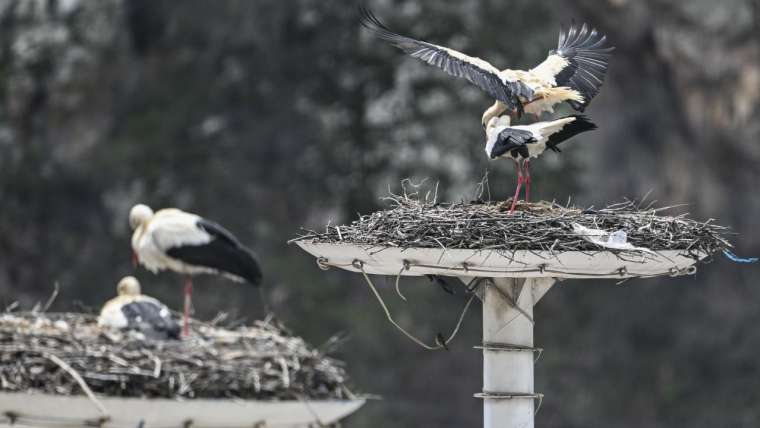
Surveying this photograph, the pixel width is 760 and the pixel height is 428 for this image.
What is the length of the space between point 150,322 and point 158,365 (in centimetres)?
81

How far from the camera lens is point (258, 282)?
11.4m

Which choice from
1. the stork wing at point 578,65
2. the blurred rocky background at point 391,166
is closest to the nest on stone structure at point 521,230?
the stork wing at point 578,65

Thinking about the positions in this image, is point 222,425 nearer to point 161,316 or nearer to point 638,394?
point 161,316

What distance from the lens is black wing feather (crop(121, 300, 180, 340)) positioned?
9.80 metres

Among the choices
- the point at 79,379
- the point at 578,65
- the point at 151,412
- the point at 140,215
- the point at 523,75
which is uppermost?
the point at 578,65

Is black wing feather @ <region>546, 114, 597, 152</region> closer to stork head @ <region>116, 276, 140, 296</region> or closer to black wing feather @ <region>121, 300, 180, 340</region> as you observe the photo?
black wing feather @ <region>121, 300, 180, 340</region>

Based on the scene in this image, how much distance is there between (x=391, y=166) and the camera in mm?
20609

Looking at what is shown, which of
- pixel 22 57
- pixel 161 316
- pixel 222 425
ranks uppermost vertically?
pixel 22 57

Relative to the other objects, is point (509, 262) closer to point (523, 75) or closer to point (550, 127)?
point (550, 127)

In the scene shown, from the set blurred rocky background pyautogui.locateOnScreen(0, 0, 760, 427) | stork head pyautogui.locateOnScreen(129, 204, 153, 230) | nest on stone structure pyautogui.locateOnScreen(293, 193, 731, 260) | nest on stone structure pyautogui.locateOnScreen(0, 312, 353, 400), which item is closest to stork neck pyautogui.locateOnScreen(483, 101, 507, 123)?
nest on stone structure pyautogui.locateOnScreen(293, 193, 731, 260)

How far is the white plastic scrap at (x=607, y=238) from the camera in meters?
7.16

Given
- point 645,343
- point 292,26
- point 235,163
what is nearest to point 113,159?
point 235,163

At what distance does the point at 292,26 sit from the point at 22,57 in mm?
3333

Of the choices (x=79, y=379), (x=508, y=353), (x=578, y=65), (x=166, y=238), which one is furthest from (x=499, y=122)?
(x=166, y=238)
